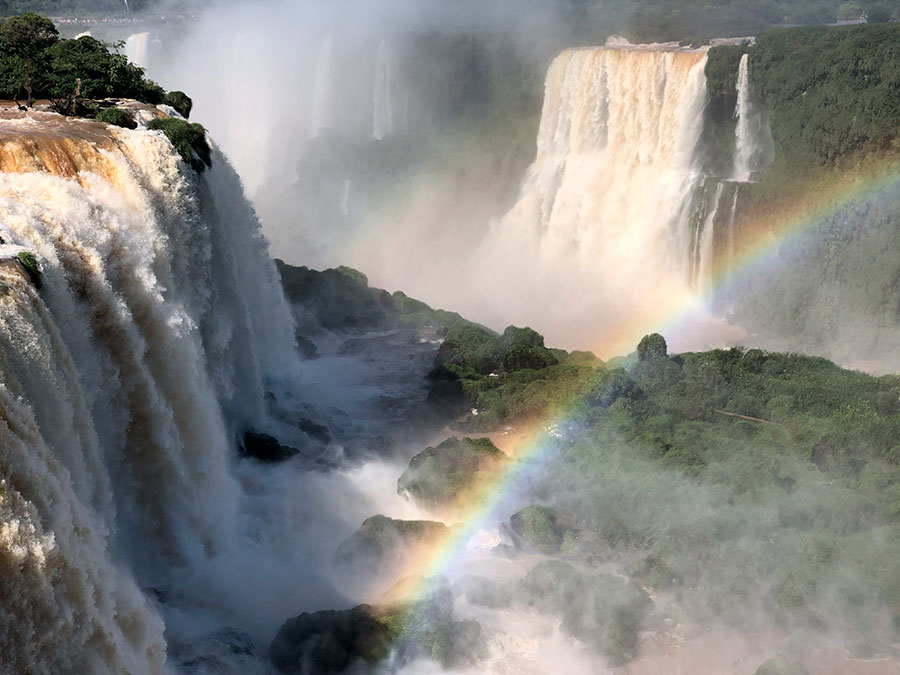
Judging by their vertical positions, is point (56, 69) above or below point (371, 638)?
above

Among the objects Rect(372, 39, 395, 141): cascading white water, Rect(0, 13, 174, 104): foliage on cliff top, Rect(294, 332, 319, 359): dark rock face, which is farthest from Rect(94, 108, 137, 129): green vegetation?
Rect(372, 39, 395, 141): cascading white water

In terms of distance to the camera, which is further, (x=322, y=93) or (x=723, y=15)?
(x=723, y=15)

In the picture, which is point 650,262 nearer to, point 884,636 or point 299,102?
point 884,636

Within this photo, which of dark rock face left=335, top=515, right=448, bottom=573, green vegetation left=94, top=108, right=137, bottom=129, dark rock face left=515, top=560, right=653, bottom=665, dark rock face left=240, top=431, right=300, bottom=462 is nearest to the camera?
dark rock face left=515, top=560, right=653, bottom=665

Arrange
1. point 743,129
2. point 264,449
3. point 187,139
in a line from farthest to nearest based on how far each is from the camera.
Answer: point 743,129 < point 264,449 < point 187,139

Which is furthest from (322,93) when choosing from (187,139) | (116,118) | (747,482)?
(747,482)

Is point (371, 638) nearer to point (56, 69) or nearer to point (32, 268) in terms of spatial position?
point (32, 268)

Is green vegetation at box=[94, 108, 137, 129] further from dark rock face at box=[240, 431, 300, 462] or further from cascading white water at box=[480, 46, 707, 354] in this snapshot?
cascading white water at box=[480, 46, 707, 354]
